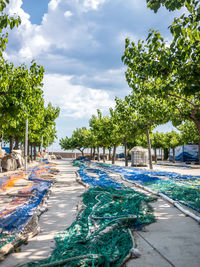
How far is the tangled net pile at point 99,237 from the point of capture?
2682 mm

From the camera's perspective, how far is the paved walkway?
295 centimetres

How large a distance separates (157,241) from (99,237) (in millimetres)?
1036

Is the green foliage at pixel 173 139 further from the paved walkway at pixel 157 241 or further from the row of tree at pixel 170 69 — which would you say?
the paved walkway at pixel 157 241

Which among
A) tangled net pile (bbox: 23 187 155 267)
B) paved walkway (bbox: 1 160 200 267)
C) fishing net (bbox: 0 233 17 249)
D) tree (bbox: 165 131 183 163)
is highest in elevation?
tree (bbox: 165 131 183 163)

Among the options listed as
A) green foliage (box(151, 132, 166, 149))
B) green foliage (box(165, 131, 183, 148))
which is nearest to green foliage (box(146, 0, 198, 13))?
green foliage (box(165, 131, 183, 148))

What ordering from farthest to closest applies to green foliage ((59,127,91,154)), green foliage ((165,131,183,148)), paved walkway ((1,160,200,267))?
1. green foliage ((59,127,91,154))
2. green foliage ((165,131,183,148))
3. paved walkway ((1,160,200,267))

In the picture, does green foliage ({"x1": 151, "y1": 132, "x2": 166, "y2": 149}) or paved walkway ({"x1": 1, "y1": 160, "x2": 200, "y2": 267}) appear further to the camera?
green foliage ({"x1": 151, "y1": 132, "x2": 166, "y2": 149})

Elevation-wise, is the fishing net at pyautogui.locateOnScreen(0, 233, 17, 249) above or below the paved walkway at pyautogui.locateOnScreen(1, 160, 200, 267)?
above

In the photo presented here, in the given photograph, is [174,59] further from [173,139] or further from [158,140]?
[158,140]

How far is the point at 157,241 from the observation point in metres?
3.61

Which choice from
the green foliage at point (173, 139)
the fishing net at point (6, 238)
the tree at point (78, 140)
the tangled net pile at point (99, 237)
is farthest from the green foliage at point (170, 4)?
the tree at point (78, 140)

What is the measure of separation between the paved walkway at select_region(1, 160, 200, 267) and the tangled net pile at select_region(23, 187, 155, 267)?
21 cm

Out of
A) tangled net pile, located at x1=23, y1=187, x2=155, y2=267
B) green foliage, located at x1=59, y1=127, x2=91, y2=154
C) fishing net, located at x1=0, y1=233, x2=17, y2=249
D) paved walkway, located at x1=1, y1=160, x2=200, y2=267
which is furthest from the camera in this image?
green foliage, located at x1=59, y1=127, x2=91, y2=154

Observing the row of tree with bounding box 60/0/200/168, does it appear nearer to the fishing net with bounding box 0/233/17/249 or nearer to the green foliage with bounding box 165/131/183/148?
the fishing net with bounding box 0/233/17/249
